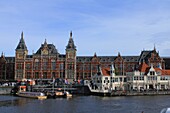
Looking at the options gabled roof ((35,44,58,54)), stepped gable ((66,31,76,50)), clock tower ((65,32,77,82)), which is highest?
stepped gable ((66,31,76,50))

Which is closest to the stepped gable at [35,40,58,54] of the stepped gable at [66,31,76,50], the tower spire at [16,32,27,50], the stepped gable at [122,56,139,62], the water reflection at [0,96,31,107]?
the stepped gable at [66,31,76,50]

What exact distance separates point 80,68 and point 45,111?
8464 centimetres

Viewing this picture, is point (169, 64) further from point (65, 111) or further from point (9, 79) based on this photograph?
point (65, 111)

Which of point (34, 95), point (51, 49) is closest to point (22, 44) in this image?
point (51, 49)

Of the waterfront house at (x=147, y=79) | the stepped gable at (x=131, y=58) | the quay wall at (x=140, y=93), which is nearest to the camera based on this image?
the quay wall at (x=140, y=93)

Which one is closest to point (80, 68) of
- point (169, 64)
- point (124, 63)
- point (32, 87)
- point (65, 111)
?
point (124, 63)

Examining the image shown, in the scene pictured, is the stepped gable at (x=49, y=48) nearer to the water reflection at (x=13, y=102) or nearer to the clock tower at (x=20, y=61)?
the clock tower at (x=20, y=61)

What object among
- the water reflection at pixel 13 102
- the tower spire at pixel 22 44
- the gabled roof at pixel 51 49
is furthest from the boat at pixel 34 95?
the tower spire at pixel 22 44

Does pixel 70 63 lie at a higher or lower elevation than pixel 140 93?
higher

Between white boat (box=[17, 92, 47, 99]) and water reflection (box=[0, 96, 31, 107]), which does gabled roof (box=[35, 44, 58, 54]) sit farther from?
water reflection (box=[0, 96, 31, 107])

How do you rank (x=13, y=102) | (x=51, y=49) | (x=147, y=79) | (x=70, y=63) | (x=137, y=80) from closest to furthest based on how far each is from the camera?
(x=13, y=102) → (x=147, y=79) → (x=137, y=80) → (x=70, y=63) → (x=51, y=49)

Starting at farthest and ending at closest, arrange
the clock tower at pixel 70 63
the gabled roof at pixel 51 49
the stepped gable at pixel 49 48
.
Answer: the gabled roof at pixel 51 49
the stepped gable at pixel 49 48
the clock tower at pixel 70 63

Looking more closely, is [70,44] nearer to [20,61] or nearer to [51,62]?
[51,62]

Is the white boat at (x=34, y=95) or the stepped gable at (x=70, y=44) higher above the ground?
the stepped gable at (x=70, y=44)
